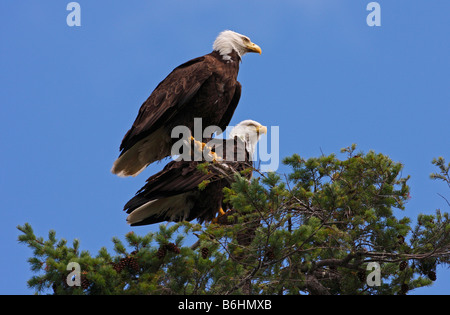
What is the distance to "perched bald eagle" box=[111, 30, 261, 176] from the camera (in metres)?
7.09

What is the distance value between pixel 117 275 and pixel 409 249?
258 centimetres

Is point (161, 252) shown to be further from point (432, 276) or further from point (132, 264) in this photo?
point (432, 276)

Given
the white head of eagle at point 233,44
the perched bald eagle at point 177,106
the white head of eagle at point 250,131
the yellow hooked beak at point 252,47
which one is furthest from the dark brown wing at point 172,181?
the yellow hooked beak at point 252,47

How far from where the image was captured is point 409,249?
5258 millimetres

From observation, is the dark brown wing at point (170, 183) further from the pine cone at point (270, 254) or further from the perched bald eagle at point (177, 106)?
the pine cone at point (270, 254)

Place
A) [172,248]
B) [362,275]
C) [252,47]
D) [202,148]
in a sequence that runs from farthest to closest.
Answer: [252,47], [202,148], [362,275], [172,248]

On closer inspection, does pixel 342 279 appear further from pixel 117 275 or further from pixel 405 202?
pixel 117 275

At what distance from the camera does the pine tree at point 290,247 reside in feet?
14.9

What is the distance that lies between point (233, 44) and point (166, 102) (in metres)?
1.46

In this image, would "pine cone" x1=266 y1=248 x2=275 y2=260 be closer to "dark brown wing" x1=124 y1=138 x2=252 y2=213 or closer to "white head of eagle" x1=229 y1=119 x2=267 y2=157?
"dark brown wing" x1=124 y1=138 x2=252 y2=213

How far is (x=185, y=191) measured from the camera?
7.07 meters

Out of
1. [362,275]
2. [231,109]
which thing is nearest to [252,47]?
[231,109]

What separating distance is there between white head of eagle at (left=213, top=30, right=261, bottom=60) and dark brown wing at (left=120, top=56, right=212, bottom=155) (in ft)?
2.11

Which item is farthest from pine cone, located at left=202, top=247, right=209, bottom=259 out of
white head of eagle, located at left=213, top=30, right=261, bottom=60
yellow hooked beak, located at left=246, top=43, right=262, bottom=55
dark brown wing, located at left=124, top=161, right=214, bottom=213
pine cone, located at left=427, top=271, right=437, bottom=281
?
yellow hooked beak, located at left=246, top=43, right=262, bottom=55
